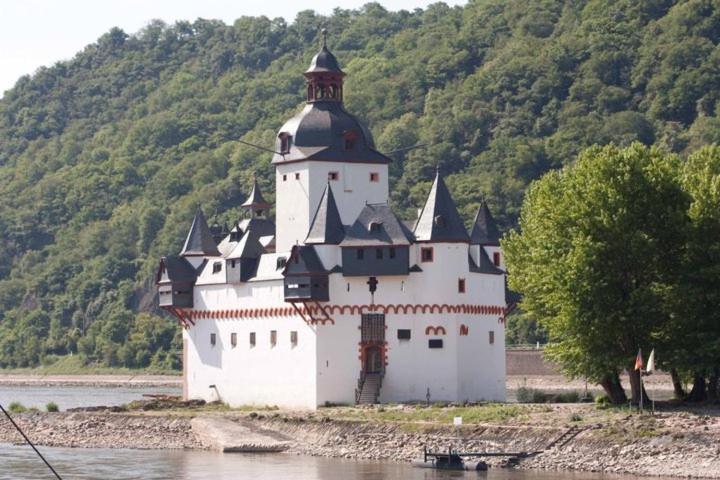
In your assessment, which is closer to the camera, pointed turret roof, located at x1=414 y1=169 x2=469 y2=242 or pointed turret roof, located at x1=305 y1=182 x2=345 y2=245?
pointed turret roof, located at x1=414 y1=169 x2=469 y2=242

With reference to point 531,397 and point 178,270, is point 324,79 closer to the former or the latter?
point 178,270

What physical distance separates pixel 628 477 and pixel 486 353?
27.5 m

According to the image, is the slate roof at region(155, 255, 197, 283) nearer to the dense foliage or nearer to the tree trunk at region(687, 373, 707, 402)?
the dense foliage

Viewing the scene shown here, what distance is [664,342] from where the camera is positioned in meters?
91.1

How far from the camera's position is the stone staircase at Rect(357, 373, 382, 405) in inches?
4082

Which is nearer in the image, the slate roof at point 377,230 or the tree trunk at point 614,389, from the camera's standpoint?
the tree trunk at point 614,389

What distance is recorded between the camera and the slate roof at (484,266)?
351ft

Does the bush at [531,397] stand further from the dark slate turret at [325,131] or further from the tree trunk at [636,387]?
the dark slate turret at [325,131]

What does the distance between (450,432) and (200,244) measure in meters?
31.3

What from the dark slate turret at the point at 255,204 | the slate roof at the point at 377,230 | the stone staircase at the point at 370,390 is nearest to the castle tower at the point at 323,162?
the slate roof at the point at 377,230

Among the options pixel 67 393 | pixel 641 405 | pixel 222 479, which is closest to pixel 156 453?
pixel 222 479

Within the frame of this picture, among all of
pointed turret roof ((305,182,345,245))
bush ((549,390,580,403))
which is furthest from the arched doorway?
bush ((549,390,580,403))

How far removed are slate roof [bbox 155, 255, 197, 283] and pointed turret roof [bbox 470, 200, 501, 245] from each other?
52.5 feet

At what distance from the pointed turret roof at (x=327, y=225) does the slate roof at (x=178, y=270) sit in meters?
12.1
